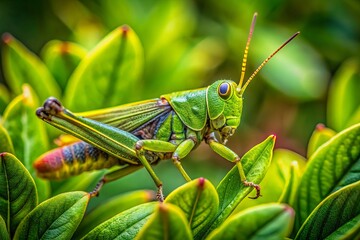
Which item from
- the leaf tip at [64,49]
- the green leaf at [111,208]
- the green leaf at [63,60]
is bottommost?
the green leaf at [111,208]

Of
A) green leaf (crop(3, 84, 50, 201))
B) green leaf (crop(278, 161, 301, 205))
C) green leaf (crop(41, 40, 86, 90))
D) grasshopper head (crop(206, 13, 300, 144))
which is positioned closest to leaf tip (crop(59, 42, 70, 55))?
green leaf (crop(41, 40, 86, 90))

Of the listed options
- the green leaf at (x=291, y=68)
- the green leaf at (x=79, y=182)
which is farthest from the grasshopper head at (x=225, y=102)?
the green leaf at (x=291, y=68)

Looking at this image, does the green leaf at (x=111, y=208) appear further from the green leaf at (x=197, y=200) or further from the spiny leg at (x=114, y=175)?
the green leaf at (x=197, y=200)

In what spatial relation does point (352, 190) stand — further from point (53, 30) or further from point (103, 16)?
point (53, 30)

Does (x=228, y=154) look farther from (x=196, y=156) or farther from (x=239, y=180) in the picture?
(x=196, y=156)

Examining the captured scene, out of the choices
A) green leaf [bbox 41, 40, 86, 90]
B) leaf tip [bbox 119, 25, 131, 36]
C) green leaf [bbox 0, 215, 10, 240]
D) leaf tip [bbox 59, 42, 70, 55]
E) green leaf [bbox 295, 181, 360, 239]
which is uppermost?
leaf tip [bbox 119, 25, 131, 36]

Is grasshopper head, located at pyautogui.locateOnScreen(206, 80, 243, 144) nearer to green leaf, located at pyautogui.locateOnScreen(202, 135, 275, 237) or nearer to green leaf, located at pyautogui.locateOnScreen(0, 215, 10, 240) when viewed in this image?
green leaf, located at pyautogui.locateOnScreen(202, 135, 275, 237)

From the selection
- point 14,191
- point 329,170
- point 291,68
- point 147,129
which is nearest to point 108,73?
point 147,129
